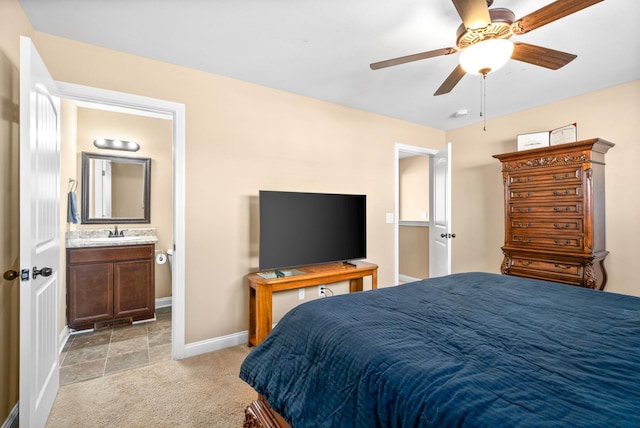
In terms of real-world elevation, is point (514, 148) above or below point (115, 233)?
above

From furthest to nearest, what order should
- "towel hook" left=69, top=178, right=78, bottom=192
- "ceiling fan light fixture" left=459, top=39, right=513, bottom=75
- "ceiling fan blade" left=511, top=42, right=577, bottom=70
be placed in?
"towel hook" left=69, top=178, right=78, bottom=192 < "ceiling fan blade" left=511, top=42, right=577, bottom=70 < "ceiling fan light fixture" left=459, top=39, right=513, bottom=75

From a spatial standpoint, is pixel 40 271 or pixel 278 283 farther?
pixel 278 283

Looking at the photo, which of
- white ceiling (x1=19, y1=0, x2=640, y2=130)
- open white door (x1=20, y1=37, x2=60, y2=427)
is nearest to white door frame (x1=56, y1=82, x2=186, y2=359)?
white ceiling (x1=19, y1=0, x2=640, y2=130)

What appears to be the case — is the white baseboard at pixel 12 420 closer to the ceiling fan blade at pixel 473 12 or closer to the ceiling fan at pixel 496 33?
the ceiling fan at pixel 496 33

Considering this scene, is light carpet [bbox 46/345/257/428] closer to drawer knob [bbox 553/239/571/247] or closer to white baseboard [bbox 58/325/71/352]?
white baseboard [bbox 58/325/71/352]

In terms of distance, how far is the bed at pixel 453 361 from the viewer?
78 centimetres

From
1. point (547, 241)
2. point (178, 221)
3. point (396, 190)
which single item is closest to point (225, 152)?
point (178, 221)

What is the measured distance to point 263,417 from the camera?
1.51 meters

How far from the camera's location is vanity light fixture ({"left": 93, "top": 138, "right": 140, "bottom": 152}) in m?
3.52

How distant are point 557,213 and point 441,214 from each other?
3.94 ft

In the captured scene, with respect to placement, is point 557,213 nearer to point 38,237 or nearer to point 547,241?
point 547,241

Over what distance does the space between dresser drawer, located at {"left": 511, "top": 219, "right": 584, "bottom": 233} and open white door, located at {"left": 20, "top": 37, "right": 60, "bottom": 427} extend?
4.05 meters

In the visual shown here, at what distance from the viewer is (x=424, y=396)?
33.0 inches

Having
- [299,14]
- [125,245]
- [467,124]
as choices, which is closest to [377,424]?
[299,14]
